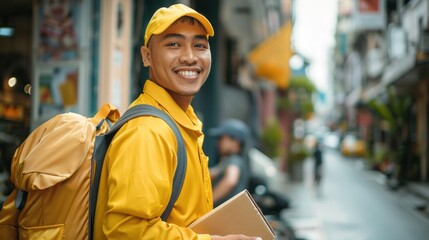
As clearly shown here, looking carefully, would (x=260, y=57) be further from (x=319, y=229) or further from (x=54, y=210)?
(x=54, y=210)

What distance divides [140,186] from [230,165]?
3428 mm

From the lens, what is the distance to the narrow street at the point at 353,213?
10.1m

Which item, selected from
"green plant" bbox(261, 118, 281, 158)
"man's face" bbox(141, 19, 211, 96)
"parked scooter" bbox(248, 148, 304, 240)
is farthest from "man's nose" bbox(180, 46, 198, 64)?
"green plant" bbox(261, 118, 281, 158)

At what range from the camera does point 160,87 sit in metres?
2.18

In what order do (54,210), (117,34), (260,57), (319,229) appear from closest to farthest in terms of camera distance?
(54,210), (117,34), (319,229), (260,57)

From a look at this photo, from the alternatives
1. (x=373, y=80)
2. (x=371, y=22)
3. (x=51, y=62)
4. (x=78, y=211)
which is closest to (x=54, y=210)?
(x=78, y=211)

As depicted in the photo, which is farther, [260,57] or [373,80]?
[373,80]

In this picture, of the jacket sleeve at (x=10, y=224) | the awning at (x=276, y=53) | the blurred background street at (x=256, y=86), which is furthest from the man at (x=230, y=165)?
the awning at (x=276, y=53)

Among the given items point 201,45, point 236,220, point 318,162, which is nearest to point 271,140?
point 318,162

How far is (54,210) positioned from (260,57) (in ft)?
40.8

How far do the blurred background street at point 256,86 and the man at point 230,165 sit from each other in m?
1.06

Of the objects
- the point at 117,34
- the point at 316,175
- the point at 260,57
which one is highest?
the point at 117,34

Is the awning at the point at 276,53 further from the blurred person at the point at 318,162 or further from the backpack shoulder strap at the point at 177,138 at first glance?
the backpack shoulder strap at the point at 177,138

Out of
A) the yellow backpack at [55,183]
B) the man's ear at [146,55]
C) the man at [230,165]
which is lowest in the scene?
the man at [230,165]
